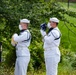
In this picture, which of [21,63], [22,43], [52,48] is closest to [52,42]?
[52,48]

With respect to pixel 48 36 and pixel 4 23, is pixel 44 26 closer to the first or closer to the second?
pixel 48 36

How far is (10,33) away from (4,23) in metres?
0.41

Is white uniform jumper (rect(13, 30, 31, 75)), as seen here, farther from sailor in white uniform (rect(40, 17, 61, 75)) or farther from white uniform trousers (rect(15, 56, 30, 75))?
sailor in white uniform (rect(40, 17, 61, 75))

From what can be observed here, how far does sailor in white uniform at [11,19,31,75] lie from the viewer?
983 cm

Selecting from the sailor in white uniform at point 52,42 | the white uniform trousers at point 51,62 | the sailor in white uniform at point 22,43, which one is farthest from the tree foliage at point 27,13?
the white uniform trousers at point 51,62

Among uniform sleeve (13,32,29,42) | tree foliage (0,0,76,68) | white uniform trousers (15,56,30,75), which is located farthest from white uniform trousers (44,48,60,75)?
tree foliage (0,0,76,68)


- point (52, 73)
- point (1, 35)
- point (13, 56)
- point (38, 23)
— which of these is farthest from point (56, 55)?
point (13, 56)

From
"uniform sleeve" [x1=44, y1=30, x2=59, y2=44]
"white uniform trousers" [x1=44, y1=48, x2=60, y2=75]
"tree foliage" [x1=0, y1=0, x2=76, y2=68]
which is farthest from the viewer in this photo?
"tree foliage" [x1=0, y1=0, x2=76, y2=68]

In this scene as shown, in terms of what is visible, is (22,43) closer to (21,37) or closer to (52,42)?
(21,37)

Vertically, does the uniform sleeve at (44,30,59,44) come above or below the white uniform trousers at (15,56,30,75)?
above

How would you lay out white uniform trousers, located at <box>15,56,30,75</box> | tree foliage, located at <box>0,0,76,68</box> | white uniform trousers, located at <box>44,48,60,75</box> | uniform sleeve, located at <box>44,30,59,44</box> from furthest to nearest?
tree foliage, located at <box>0,0,76,68</box>, white uniform trousers, located at <box>15,56,30,75</box>, white uniform trousers, located at <box>44,48,60,75</box>, uniform sleeve, located at <box>44,30,59,44</box>

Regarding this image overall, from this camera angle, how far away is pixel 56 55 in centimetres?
999

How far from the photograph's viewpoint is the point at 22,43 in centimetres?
996

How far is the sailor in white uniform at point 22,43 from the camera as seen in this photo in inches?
387
